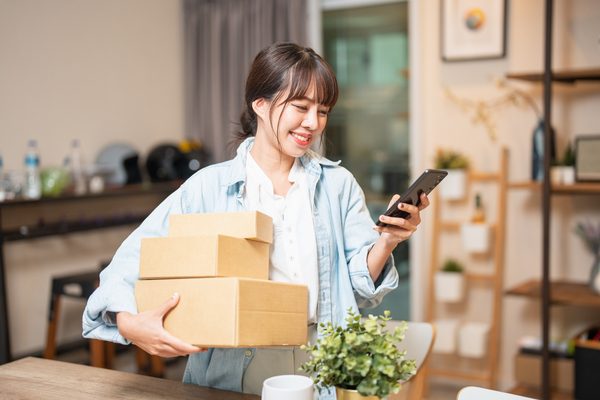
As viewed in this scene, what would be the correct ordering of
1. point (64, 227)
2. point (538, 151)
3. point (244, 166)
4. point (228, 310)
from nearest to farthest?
point (228, 310), point (244, 166), point (538, 151), point (64, 227)


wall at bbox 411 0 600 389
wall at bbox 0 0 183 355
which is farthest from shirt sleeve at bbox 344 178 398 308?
wall at bbox 0 0 183 355

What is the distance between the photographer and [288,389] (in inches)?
48.1

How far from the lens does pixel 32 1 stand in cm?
387

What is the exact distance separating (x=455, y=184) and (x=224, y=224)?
2.52 m

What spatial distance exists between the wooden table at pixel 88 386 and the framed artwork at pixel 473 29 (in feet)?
9.17

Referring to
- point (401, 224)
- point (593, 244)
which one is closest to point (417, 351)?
point (401, 224)

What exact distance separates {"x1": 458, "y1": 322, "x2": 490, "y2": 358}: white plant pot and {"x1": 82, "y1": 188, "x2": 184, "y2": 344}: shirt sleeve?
8.31 feet

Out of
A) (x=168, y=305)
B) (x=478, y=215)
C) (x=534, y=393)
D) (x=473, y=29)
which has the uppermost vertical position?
(x=473, y=29)

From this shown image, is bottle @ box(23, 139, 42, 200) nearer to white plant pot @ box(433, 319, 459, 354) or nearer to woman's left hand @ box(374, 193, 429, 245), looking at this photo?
white plant pot @ box(433, 319, 459, 354)

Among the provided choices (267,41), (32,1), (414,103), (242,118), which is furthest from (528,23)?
(32,1)

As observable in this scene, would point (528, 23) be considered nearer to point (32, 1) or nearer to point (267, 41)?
point (267, 41)

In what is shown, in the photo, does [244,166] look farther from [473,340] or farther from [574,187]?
[473,340]

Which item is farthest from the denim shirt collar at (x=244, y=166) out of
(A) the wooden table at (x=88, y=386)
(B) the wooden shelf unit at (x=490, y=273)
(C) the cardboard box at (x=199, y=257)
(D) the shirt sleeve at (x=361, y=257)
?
(B) the wooden shelf unit at (x=490, y=273)

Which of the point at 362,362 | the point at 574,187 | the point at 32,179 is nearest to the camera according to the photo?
the point at 362,362
